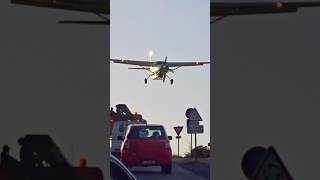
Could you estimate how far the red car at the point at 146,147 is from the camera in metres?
3.11

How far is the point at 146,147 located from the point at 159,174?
0.16 metres

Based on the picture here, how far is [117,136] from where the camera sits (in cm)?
312

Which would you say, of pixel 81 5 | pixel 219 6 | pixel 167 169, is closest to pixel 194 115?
pixel 167 169

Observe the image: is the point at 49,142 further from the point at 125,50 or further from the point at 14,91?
the point at 125,50

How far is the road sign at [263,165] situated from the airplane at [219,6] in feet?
2.47

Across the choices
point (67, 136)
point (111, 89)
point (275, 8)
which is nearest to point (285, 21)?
point (275, 8)

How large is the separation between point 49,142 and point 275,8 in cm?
142

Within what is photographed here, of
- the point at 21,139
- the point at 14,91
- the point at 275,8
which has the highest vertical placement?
the point at 275,8

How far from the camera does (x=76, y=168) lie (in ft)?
10.3

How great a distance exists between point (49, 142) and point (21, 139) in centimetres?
15

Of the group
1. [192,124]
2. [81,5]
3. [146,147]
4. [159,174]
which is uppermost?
[81,5]

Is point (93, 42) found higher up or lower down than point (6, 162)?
higher up

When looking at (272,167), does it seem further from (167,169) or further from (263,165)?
(167,169)

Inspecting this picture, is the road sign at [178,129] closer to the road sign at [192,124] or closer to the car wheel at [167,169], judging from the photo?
the road sign at [192,124]
